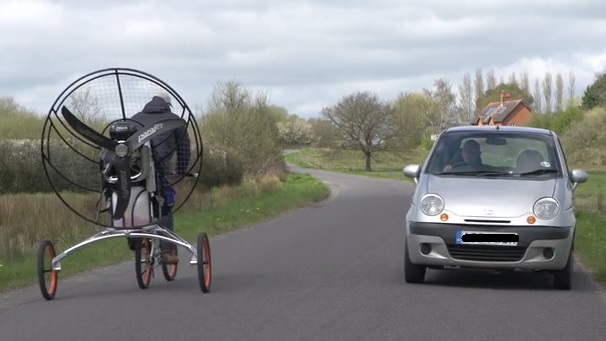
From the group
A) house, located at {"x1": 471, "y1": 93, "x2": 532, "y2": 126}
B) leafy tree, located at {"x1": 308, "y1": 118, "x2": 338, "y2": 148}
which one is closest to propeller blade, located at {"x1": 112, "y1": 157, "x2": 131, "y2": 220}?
house, located at {"x1": 471, "y1": 93, "x2": 532, "y2": 126}

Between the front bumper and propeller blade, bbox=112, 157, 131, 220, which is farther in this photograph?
the front bumper

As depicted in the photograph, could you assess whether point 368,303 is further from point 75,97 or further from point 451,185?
point 75,97

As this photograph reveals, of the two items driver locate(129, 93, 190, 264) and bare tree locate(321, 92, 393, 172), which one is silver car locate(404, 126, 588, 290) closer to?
driver locate(129, 93, 190, 264)

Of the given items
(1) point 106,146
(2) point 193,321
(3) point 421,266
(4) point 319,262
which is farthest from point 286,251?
(2) point 193,321

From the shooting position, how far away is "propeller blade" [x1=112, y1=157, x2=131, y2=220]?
9.86 m

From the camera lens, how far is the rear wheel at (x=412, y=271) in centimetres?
1073

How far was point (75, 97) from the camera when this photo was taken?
1083 centimetres

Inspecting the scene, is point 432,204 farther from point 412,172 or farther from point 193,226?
point 193,226

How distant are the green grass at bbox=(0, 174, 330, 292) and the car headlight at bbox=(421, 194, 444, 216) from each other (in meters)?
4.60

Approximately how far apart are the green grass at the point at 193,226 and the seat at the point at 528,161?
5.47 meters

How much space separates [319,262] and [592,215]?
1182 cm

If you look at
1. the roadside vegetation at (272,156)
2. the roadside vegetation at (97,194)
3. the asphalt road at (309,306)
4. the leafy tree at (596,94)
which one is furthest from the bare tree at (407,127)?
the asphalt road at (309,306)

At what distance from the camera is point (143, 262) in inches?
420

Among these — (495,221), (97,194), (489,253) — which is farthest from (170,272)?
(97,194)
